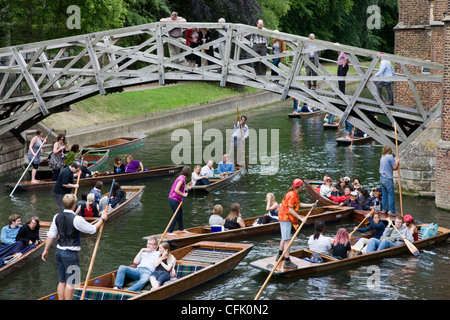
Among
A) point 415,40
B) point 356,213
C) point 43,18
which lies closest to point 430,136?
point 356,213

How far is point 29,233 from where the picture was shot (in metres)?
12.9

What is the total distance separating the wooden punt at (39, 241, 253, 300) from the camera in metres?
10.4

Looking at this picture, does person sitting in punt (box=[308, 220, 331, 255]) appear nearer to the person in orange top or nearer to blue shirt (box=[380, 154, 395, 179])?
the person in orange top

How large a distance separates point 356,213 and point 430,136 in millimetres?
2954

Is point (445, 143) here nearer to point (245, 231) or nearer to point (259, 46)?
point (245, 231)

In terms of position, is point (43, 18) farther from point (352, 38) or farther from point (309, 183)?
point (352, 38)

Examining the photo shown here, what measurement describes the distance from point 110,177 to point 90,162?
3.10 meters

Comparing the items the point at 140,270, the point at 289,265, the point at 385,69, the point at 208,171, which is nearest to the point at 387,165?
the point at 385,69

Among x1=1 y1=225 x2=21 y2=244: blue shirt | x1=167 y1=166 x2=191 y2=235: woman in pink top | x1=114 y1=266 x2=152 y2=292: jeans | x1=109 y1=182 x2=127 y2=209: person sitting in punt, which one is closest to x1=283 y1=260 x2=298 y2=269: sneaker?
x1=114 y1=266 x2=152 y2=292: jeans

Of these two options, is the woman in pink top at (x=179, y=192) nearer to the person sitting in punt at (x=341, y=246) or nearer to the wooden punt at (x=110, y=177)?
the person sitting in punt at (x=341, y=246)

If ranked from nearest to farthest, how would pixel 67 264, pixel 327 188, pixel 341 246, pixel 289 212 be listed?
1. pixel 67 264
2. pixel 289 212
3. pixel 341 246
4. pixel 327 188

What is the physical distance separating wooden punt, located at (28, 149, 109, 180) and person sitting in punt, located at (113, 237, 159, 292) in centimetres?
938

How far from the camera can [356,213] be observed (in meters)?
16.1

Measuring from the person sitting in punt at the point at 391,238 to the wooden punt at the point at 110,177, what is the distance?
8658 mm
